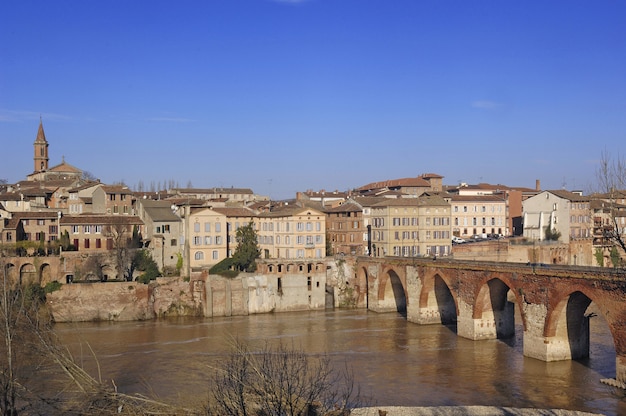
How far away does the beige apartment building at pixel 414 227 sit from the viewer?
249ft

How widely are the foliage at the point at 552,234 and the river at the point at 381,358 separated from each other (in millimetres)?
28657

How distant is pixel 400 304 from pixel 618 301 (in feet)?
103

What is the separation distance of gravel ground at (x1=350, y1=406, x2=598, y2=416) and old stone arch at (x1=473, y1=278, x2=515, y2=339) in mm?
17467


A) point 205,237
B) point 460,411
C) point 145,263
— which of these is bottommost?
point 460,411

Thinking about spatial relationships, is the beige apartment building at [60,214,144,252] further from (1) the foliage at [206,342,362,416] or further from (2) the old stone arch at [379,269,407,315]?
(1) the foliage at [206,342,362,416]

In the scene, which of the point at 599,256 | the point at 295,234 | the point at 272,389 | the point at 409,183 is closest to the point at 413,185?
the point at 409,183

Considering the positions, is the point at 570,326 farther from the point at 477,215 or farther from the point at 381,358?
the point at 477,215

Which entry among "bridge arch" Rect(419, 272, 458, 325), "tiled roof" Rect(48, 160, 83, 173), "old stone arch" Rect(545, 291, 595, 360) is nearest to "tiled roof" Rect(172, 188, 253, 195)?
"tiled roof" Rect(48, 160, 83, 173)

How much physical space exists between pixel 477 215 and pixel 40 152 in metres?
71.9

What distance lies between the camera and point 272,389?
20578 millimetres

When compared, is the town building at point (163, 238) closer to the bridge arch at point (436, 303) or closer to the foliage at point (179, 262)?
the foliage at point (179, 262)

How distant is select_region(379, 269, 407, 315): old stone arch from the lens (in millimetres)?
66375

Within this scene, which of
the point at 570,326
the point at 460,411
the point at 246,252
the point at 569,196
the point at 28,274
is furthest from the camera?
the point at 569,196

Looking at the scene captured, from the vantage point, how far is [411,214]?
76.5 metres
